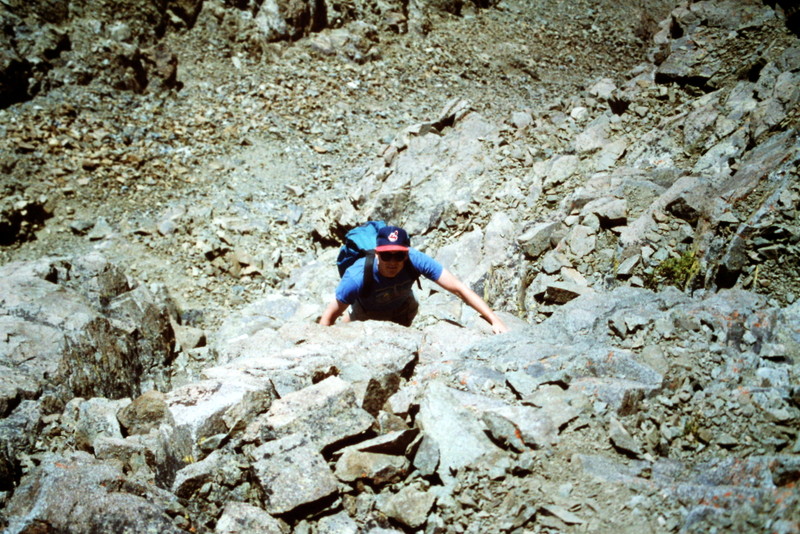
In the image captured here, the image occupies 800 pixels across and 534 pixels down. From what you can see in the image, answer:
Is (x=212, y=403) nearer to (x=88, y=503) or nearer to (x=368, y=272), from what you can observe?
(x=88, y=503)

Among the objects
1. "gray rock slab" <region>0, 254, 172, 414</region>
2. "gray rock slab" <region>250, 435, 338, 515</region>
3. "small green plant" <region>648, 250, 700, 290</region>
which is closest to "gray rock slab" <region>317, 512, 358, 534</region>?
"gray rock slab" <region>250, 435, 338, 515</region>

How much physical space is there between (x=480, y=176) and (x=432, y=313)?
171 inches

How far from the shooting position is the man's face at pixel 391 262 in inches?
220

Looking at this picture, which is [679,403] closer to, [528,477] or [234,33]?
[528,477]

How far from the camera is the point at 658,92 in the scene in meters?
9.45

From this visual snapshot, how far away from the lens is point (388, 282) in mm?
6102

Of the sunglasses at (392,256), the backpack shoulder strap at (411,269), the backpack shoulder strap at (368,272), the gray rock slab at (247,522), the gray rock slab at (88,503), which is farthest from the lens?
the backpack shoulder strap at (411,269)

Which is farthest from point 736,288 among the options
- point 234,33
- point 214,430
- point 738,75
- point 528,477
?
point 234,33

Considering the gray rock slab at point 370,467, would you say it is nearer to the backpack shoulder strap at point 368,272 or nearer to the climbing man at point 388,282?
the climbing man at point 388,282

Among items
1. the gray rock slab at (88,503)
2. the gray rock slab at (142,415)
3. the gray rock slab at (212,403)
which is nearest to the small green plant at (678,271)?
the gray rock slab at (212,403)

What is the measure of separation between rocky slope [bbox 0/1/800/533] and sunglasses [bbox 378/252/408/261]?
94 cm

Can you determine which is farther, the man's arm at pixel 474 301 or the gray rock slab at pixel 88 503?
the man's arm at pixel 474 301

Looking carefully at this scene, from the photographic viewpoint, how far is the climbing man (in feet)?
18.3

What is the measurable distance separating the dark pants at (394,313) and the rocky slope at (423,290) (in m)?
0.27
